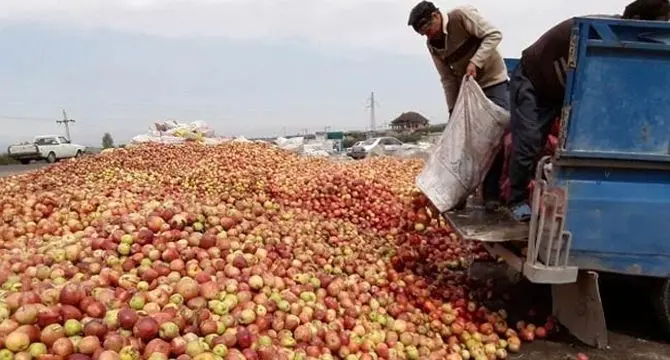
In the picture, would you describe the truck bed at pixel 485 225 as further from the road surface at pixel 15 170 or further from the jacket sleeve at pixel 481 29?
the road surface at pixel 15 170

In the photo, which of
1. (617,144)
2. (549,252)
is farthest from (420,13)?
(549,252)

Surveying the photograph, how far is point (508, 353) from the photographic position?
405cm

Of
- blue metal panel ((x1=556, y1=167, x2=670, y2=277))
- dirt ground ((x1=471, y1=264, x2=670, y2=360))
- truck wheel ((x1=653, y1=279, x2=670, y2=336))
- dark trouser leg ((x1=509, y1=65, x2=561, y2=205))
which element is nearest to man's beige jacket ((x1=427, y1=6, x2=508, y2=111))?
dark trouser leg ((x1=509, y1=65, x2=561, y2=205))

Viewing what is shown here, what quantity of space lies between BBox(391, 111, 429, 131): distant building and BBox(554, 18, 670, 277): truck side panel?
2850 inches

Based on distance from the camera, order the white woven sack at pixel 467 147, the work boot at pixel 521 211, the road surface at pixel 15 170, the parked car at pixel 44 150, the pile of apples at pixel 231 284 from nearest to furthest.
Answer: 1. the pile of apples at pixel 231 284
2. the work boot at pixel 521 211
3. the white woven sack at pixel 467 147
4. the road surface at pixel 15 170
5. the parked car at pixel 44 150

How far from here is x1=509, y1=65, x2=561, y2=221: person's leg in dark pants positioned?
4.31 metres

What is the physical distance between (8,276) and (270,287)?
172 centimetres

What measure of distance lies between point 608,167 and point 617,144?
0.16 meters

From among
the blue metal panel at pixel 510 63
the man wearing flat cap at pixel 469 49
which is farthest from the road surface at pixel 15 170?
the blue metal panel at pixel 510 63

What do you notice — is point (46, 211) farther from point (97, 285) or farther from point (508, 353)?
point (508, 353)

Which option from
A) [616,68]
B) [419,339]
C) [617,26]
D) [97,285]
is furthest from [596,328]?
[97,285]

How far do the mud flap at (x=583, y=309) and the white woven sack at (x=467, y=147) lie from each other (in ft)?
3.82

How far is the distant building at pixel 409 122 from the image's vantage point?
76.6 meters

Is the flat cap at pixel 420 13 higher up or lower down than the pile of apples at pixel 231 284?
higher up
